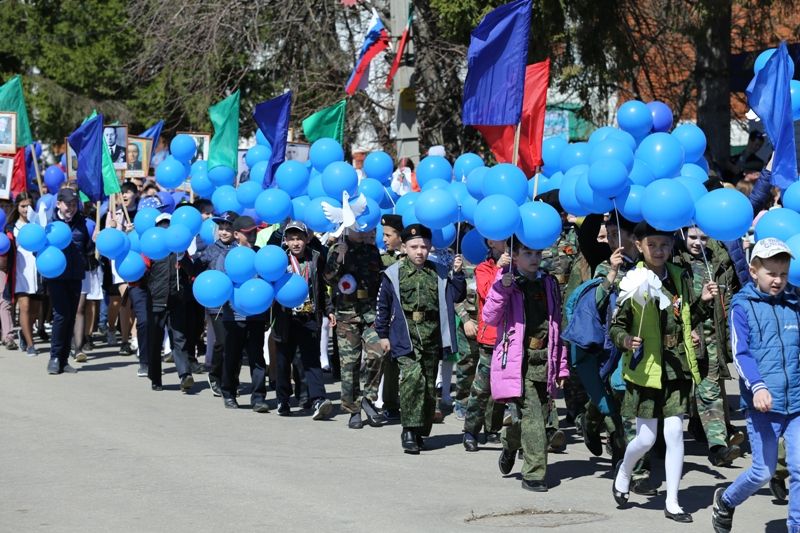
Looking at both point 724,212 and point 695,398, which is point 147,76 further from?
point 724,212

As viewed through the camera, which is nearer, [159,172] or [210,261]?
[210,261]

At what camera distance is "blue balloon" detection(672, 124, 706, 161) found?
1007 cm

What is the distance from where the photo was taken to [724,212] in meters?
7.70

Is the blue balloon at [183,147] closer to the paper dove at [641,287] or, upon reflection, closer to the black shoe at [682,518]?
the paper dove at [641,287]

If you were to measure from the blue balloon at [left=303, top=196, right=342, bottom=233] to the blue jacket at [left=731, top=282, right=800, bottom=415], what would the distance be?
4742 millimetres

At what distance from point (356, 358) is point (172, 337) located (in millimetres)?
3305

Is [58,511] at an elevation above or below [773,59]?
below

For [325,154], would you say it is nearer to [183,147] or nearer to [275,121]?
[275,121]

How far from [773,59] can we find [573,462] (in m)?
3.24

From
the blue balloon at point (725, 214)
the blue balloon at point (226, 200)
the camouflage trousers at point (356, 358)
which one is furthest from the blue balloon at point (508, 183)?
the blue balloon at point (226, 200)

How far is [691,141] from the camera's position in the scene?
→ 33.0 feet

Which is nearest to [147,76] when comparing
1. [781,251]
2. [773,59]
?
[773,59]

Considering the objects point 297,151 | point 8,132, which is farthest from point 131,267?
point 8,132

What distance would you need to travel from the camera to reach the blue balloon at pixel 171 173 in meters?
15.3
